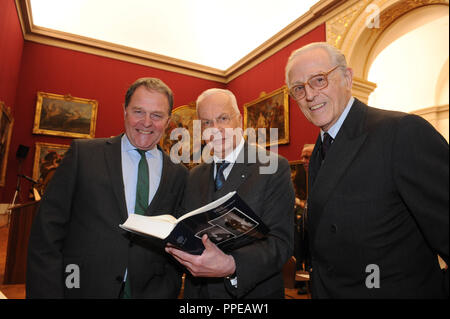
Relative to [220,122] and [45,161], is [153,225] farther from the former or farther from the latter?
[45,161]

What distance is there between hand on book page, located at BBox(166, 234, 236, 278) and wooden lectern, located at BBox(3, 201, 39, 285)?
16.1 feet

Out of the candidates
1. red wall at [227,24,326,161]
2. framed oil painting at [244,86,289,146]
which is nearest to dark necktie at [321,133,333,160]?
red wall at [227,24,326,161]

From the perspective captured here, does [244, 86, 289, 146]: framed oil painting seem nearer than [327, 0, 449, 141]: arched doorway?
No

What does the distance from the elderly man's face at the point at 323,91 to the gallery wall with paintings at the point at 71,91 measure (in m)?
5.48

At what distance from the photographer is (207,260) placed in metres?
1.49

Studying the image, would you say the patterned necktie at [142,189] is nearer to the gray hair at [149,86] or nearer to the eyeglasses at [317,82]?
the gray hair at [149,86]

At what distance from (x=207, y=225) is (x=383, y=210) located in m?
0.87

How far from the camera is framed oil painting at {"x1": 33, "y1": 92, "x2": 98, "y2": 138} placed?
8383 millimetres

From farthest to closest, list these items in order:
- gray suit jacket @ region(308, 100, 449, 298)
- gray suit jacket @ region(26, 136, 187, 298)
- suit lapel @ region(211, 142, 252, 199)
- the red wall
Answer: the red wall → suit lapel @ region(211, 142, 252, 199) → gray suit jacket @ region(26, 136, 187, 298) → gray suit jacket @ region(308, 100, 449, 298)

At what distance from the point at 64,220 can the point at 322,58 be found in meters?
1.90

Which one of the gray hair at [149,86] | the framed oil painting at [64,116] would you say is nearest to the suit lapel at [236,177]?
the gray hair at [149,86]

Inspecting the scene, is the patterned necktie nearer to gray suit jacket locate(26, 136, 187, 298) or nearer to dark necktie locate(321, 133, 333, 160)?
gray suit jacket locate(26, 136, 187, 298)

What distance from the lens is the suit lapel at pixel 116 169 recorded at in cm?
187

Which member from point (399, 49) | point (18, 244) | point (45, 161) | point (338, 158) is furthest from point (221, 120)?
point (399, 49)
